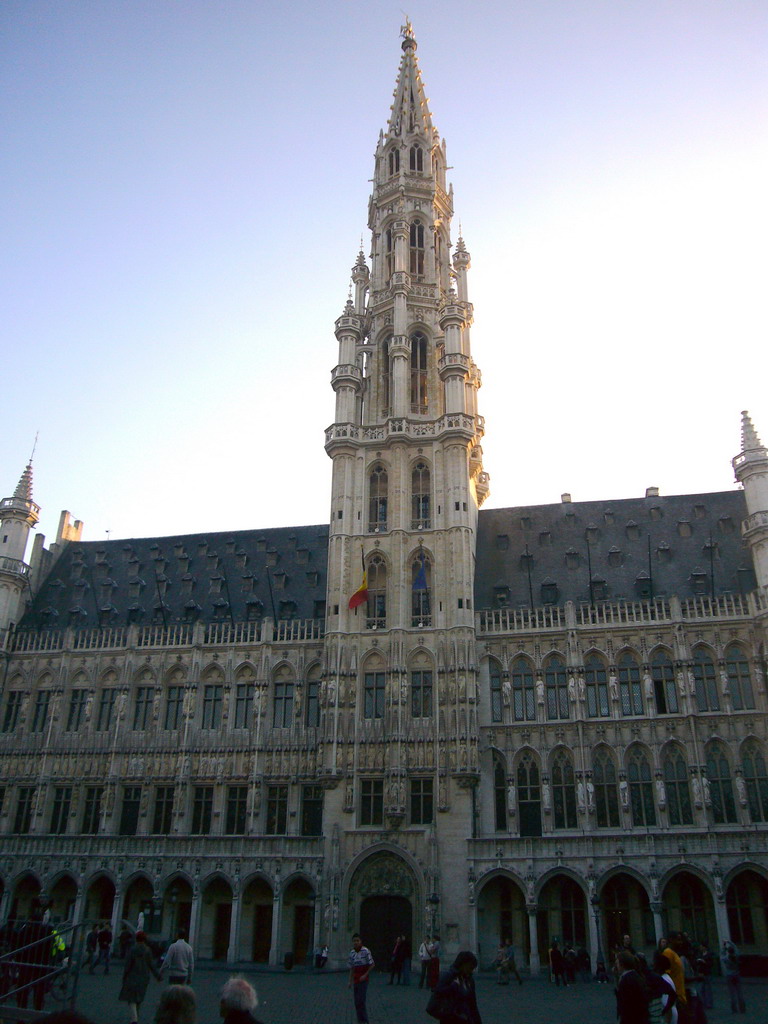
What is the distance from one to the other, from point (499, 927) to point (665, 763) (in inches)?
456

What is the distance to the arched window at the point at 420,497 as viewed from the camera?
49.9 metres

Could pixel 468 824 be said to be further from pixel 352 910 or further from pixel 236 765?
pixel 236 765

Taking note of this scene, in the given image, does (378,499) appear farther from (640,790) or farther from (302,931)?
(302,931)

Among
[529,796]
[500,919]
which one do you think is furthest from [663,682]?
[500,919]

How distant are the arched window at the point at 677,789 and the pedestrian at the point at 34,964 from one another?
102 feet

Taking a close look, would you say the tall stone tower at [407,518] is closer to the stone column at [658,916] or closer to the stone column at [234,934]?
the stone column at [234,934]

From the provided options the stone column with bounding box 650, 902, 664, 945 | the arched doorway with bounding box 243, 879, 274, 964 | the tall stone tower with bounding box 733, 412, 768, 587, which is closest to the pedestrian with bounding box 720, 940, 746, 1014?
the stone column with bounding box 650, 902, 664, 945

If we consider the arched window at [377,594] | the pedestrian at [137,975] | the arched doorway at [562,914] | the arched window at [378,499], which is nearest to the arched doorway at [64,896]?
the arched window at [377,594]

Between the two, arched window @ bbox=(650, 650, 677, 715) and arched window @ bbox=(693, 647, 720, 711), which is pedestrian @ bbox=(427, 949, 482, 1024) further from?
arched window @ bbox=(693, 647, 720, 711)

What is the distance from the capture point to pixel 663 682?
44.3 meters

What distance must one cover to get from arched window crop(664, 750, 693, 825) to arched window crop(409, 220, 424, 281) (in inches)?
1389

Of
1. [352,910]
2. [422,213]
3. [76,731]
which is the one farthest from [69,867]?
[422,213]

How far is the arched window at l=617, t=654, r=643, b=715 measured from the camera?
44031 mm

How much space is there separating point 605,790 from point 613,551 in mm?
14438
